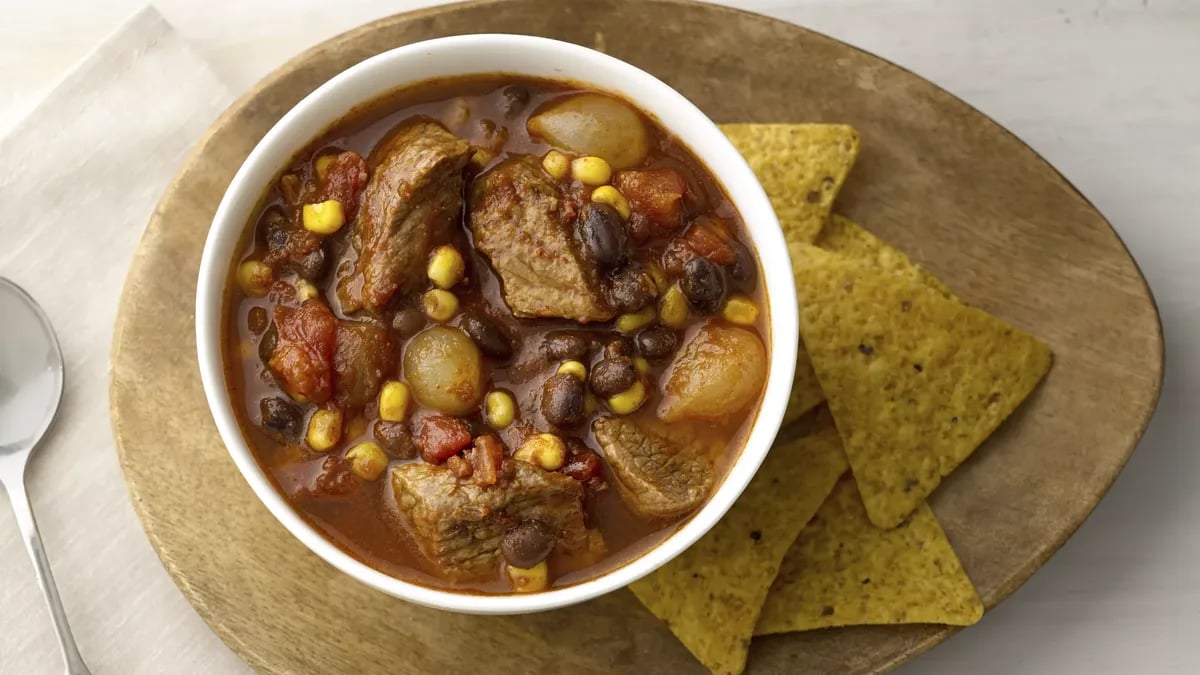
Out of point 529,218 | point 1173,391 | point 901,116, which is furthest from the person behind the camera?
point 1173,391

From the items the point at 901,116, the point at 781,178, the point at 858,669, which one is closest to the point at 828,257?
the point at 781,178

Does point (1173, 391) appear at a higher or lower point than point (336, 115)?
lower

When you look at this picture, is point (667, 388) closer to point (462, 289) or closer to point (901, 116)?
point (462, 289)

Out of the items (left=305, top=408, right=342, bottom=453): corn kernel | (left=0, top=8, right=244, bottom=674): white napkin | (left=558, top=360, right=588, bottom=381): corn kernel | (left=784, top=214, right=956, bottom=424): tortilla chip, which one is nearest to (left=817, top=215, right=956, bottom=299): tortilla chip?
(left=784, top=214, right=956, bottom=424): tortilla chip

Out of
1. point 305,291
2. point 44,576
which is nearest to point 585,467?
point 305,291

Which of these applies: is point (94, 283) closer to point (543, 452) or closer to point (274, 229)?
point (274, 229)

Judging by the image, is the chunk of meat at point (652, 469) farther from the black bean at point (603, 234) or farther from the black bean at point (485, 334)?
the black bean at point (603, 234)
